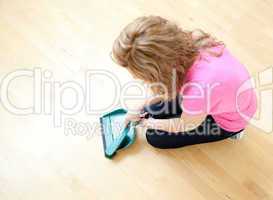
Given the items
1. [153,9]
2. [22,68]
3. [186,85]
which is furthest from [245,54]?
[22,68]

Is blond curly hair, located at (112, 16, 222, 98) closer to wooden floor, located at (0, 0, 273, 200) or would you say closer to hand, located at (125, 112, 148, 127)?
hand, located at (125, 112, 148, 127)

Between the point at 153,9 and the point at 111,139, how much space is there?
533 mm

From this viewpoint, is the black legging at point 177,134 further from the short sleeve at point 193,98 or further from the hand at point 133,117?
the short sleeve at point 193,98

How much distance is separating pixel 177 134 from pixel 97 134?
0.27 meters

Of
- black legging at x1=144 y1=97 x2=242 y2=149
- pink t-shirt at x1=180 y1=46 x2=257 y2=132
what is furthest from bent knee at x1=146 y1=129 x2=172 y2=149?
pink t-shirt at x1=180 y1=46 x2=257 y2=132

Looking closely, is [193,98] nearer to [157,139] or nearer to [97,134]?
[157,139]

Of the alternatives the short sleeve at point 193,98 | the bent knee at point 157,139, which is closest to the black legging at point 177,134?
the bent knee at point 157,139

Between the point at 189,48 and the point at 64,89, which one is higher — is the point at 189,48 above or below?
above

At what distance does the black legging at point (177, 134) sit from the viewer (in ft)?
3.32

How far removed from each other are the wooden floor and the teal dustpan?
0.10 feet

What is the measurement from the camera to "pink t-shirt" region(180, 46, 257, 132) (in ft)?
2.59

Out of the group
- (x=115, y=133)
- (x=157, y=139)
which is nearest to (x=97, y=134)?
(x=115, y=133)

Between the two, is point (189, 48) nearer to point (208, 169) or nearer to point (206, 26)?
point (208, 169)

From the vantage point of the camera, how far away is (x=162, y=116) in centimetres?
104
